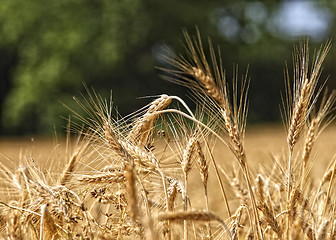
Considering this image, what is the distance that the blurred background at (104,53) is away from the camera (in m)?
25.3

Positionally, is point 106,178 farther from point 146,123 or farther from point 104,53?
point 104,53

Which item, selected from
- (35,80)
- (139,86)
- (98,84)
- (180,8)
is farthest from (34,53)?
(180,8)

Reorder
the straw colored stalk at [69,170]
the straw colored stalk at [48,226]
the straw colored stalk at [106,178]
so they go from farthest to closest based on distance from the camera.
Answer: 1. the straw colored stalk at [69,170]
2. the straw colored stalk at [106,178]
3. the straw colored stalk at [48,226]

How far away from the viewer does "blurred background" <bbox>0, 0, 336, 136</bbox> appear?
25.3 meters

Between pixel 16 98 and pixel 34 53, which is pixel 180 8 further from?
pixel 16 98

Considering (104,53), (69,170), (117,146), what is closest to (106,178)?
(117,146)

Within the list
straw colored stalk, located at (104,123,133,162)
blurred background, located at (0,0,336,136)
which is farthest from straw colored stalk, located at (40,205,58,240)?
blurred background, located at (0,0,336,136)

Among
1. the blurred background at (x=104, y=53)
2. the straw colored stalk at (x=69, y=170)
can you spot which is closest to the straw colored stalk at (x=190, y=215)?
the straw colored stalk at (x=69, y=170)

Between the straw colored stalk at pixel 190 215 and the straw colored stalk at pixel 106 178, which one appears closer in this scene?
the straw colored stalk at pixel 190 215

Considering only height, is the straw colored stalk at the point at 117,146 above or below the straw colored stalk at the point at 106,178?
above

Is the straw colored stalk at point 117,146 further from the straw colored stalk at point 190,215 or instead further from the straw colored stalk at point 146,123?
the straw colored stalk at point 190,215

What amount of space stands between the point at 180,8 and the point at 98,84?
5.94 m

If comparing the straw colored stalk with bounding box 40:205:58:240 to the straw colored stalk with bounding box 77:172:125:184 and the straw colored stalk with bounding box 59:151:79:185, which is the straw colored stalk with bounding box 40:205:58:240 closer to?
the straw colored stalk with bounding box 77:172:125:184

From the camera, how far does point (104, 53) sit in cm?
2473
